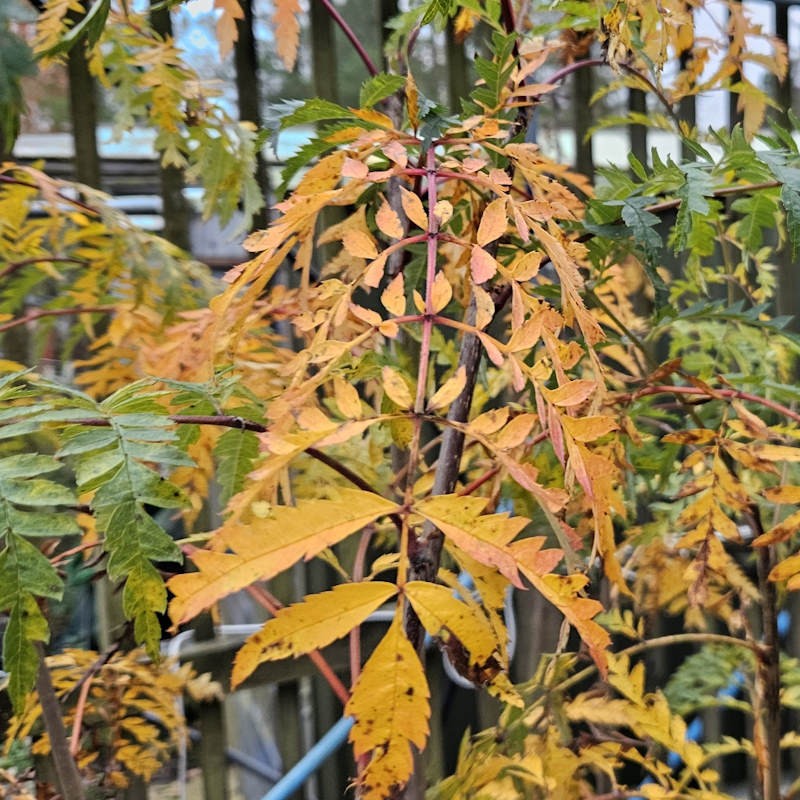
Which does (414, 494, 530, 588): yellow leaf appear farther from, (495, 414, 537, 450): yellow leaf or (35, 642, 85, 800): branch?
(35, 642, 85, 800): branch

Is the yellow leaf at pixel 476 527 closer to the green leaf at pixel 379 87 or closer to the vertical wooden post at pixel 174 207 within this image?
the green leaf at pixel 379 87

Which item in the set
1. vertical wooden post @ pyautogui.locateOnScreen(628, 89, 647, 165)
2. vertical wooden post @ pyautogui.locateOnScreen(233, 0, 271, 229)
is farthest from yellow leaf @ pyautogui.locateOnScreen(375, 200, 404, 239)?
vertical wooden post @ pyautogui.locateOnScreen(628, 89, 647, 165)

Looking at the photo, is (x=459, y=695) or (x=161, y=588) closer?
(x=161, y=588)

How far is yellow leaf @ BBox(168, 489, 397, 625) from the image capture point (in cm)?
29

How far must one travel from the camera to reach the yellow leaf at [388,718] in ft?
0.95

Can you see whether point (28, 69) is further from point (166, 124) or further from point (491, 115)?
point (491, 115)

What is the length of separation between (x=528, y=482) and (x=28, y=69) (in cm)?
54

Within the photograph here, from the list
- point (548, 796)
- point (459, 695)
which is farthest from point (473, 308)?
point (459, 695)

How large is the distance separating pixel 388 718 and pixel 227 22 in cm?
50

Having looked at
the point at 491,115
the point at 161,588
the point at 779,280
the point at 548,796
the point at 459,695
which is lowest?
the point at 459,695

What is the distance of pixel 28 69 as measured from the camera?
2.05 feet

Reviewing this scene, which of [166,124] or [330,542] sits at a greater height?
[166,124]

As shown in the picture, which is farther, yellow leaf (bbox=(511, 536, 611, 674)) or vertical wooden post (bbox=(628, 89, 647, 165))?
vertical wooden post (bbox=(628, 89, 647, 165))

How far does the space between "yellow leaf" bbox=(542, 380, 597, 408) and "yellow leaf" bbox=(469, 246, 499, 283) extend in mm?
60
